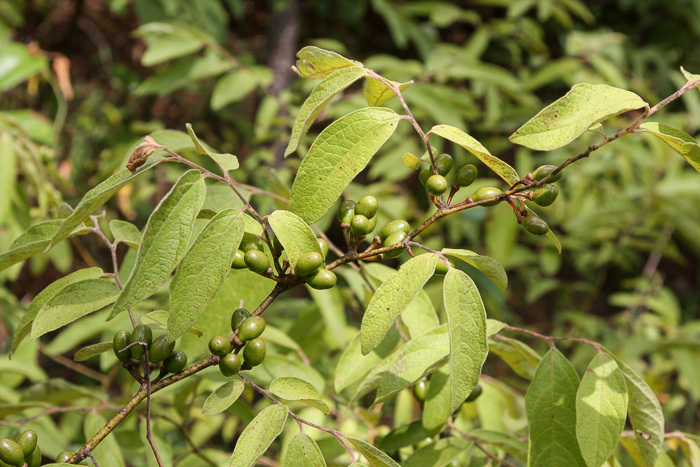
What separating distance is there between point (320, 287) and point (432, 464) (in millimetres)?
421

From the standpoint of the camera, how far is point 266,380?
1.04 metres

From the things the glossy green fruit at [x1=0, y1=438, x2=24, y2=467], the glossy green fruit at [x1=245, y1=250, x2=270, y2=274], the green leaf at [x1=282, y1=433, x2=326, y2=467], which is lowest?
the green leaf at [x1=282, y1=433, x2=326, y2=467]

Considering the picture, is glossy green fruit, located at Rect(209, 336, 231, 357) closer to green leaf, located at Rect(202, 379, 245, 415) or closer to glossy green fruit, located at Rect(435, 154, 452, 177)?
green leaf, located at Rect(202, 379, 245, 415)

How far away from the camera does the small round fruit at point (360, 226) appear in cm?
75

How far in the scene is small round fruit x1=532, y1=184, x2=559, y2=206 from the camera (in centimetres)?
73

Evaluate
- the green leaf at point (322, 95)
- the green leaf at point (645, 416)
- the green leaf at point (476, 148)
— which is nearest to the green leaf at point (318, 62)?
the green leaf at point (322, 95)

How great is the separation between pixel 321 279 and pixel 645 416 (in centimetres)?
57

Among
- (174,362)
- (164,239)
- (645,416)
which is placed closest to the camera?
(164,239)

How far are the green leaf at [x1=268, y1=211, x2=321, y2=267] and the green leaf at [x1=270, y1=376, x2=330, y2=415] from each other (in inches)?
6.7

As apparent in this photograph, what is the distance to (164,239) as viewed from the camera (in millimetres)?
633

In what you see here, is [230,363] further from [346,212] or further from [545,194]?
[545,194]

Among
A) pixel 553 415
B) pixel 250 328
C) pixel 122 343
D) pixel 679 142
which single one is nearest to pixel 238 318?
pixel 250 328

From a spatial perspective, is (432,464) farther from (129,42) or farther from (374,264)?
(129,42)

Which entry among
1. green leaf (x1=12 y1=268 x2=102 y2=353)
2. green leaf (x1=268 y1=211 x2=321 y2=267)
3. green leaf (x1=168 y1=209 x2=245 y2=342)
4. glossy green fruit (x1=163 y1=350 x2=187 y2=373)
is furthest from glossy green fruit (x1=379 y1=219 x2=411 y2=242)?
green leaf (x1=12 y1=268 x2=102 y2=353)
